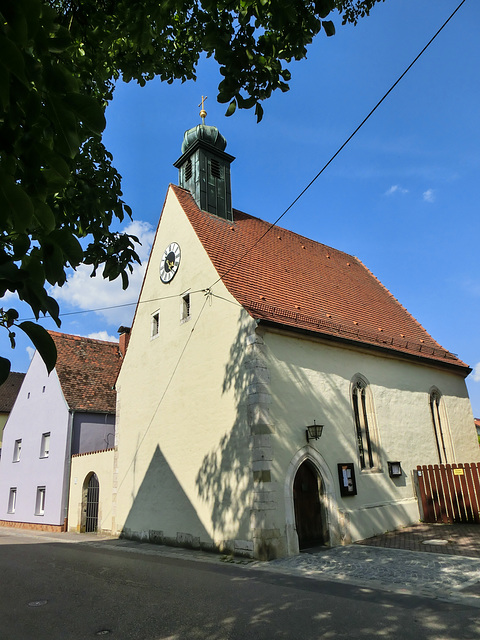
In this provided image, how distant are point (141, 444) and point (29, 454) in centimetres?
956

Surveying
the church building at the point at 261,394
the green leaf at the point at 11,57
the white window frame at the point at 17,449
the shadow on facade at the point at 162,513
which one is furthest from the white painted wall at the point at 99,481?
the green leaf at the point at 11,57

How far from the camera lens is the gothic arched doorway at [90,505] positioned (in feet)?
57.7

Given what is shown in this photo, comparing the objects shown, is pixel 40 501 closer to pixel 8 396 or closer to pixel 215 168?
pixel 215 168

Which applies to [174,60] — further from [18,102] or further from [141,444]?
[141,444]

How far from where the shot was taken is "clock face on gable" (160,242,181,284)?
1522 cm

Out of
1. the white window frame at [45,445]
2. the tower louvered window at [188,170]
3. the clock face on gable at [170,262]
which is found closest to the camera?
the clock face on gable at [170,262]

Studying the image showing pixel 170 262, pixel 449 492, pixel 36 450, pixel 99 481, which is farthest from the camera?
pixel 36 450

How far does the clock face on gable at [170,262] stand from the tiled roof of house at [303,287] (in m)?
1.14

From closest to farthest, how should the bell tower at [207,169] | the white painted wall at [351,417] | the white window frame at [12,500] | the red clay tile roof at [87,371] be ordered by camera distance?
the white painted wall at [351,417] < the bell tower at [207,169] < the red clay tile roof at [87,371] < the white window frame at [12,500]

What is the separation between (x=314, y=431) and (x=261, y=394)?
5.41 feet

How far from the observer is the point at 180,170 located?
18.5 metres

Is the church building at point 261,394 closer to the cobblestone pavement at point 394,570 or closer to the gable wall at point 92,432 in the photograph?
the cobblestone pavement at point 394,570

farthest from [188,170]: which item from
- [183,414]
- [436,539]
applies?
[436,539]

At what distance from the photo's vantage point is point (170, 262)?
15.6 m
